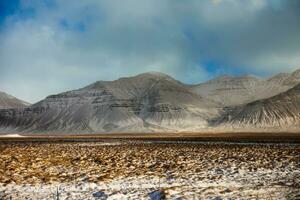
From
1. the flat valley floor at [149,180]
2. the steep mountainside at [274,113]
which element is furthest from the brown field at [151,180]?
the steep mountainside at [274,113]

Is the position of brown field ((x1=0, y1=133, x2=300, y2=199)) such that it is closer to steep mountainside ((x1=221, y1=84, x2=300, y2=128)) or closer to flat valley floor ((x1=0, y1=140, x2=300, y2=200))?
flat valley floor ((x1=0, y1=140, x2=300, y2=200))

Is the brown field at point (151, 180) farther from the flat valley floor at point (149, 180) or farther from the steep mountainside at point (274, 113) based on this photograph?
the steep mountainside at point (274, 113)

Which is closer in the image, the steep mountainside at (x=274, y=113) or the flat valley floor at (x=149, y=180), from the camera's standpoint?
the flat valley floor at (x=149, y=180)

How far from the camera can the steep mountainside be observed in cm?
17438

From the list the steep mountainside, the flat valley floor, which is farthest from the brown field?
the steep mountainside

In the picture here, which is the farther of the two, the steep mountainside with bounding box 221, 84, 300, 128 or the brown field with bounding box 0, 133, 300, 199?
the steep mountainside with bounding box 221, 84, 300, 128

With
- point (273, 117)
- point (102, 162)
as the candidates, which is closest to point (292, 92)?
point (273, 117)

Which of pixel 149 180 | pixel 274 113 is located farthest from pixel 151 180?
pixel 274 113

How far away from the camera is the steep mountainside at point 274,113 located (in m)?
174

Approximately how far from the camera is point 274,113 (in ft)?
593

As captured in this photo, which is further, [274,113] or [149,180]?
[274,113]

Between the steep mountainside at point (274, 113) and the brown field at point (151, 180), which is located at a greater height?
the steep mountainside at point (274, 113)

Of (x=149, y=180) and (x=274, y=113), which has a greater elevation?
(x=274, y=113)

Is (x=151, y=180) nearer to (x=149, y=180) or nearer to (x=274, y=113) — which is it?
(x=149, y=180)
